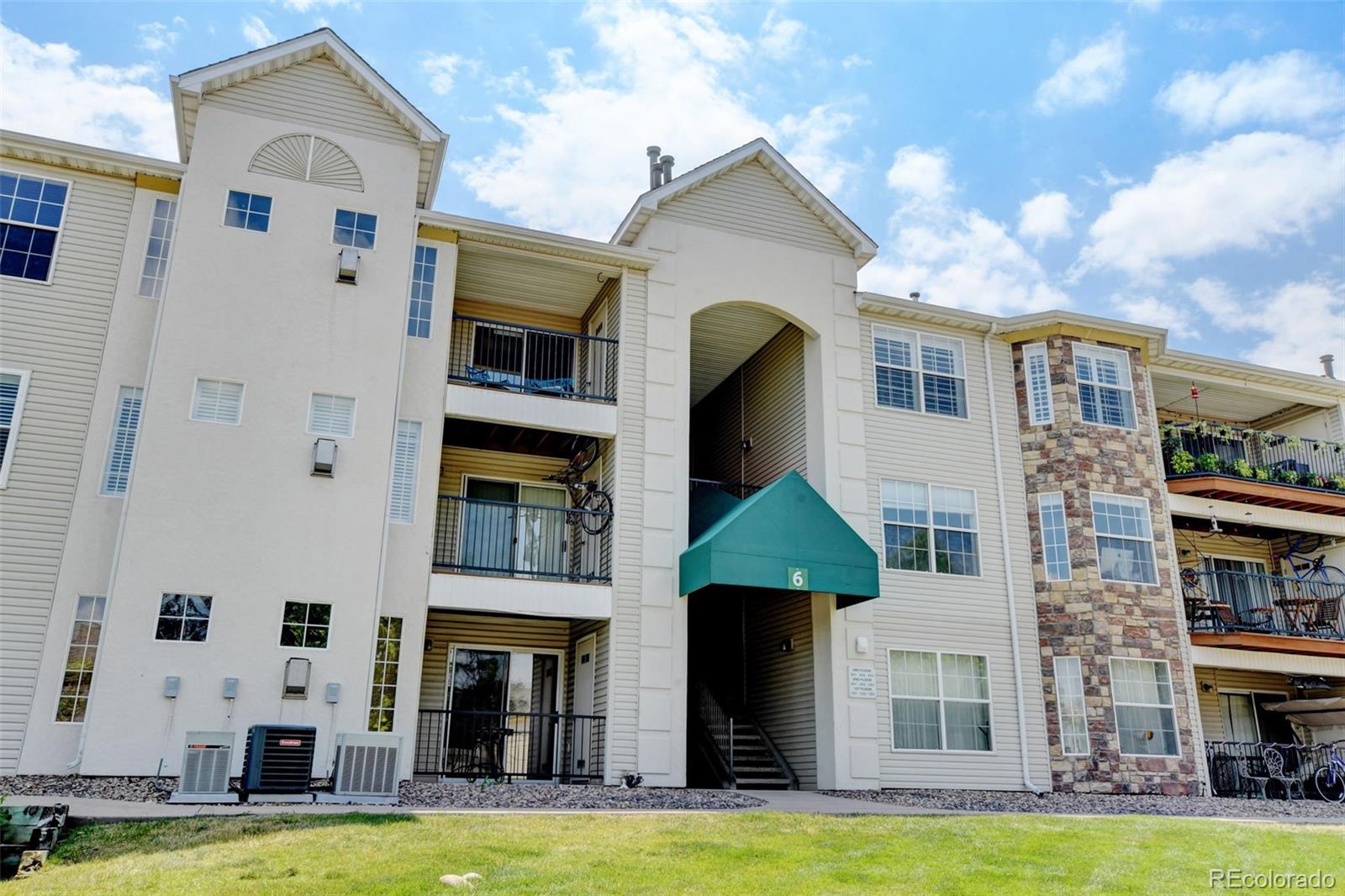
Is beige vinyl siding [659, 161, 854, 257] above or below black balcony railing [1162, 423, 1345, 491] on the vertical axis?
above

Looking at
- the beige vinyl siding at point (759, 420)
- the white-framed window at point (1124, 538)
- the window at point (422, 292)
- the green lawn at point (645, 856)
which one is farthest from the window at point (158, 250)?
the white-framed window at point (1124, 538)

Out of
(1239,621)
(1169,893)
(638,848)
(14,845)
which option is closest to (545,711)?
(638,848)

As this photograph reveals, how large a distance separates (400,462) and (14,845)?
8.00m

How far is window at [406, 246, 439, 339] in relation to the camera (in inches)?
634

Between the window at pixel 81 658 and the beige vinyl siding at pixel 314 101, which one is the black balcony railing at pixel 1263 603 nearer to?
the beige vinyl siding at pixel 314 101

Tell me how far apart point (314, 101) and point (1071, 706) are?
1660cm

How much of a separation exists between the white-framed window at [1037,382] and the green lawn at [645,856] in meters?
9.44

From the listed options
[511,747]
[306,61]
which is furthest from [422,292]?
[511,747]

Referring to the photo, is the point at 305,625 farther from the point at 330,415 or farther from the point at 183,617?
the point at 330,415

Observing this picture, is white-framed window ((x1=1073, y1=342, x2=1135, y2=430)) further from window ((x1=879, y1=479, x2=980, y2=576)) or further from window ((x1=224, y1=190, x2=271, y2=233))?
window ((x1=224, y1=190, x2=271, y2=233))

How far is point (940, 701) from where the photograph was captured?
57.0ft

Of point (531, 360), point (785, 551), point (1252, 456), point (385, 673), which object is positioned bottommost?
point (385, 673)

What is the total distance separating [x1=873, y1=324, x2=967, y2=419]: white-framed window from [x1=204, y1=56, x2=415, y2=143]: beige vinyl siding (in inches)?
370

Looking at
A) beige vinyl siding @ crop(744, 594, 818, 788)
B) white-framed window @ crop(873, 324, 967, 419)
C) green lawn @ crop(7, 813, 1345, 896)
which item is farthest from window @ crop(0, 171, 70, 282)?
white-framed window @ crop(873, 324, 967, 419)
